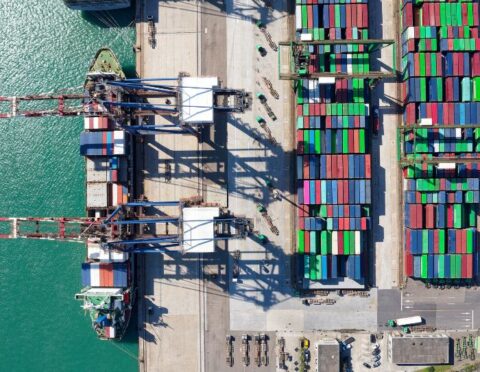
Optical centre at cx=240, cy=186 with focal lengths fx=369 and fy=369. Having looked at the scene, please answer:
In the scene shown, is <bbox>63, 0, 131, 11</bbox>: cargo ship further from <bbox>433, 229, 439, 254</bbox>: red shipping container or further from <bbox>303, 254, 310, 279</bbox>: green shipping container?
<bbox>433, 229, 439, 254</bbox>: red shipping container

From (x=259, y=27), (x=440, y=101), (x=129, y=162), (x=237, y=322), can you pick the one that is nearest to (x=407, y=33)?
(x=440, y=101)

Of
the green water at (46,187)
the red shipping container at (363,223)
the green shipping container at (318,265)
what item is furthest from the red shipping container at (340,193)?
the green water at (46,187)

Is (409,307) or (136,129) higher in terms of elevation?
(136,129)

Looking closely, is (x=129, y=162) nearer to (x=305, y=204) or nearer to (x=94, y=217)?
(x=94, y=217)

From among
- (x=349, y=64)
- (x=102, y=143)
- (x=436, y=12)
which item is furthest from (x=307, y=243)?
(x=436, y=12)

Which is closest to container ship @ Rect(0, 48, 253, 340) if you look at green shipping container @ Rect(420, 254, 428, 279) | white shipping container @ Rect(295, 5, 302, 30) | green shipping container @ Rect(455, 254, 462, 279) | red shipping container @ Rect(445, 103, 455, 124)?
white shipping container @ Rect(295, 5, 302, 30)

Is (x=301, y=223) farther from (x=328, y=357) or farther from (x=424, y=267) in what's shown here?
(x=328, y=357)

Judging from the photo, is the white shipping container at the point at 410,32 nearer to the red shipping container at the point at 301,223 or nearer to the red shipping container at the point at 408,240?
the red shipping container at the point at 408,240
